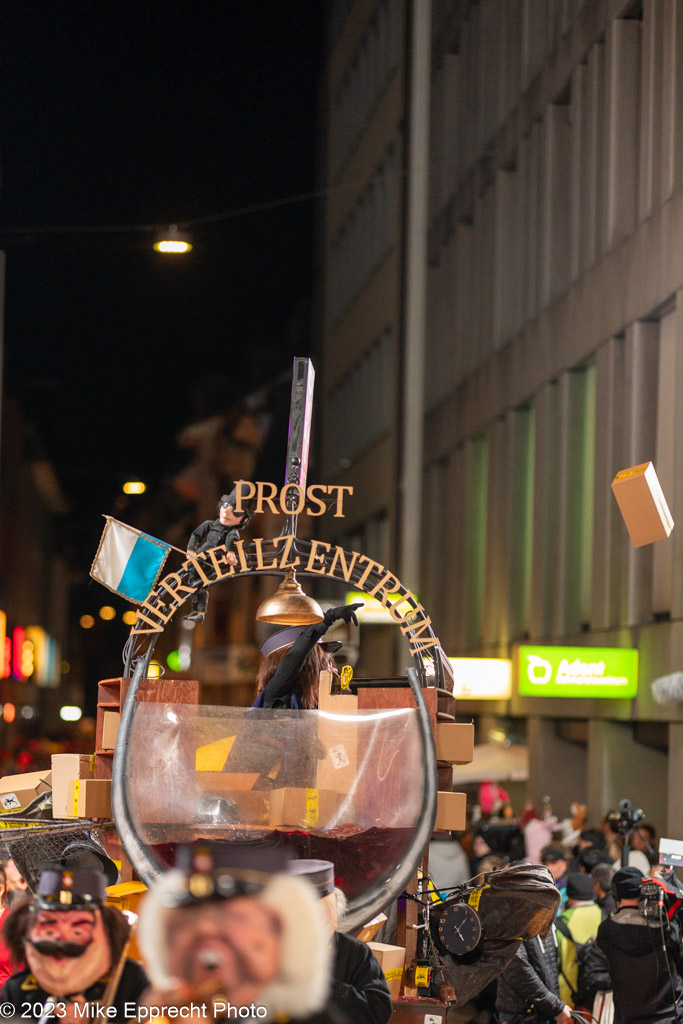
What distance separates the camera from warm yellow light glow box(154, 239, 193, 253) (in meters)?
15.0

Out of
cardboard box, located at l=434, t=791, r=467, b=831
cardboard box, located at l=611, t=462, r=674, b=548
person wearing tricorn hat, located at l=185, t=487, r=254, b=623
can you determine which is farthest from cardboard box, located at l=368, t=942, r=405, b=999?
cardboard box, located at l=611, t=462, r=674, b=548

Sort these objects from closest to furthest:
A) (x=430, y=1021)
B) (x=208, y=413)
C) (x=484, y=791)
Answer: (x=430, y=1021) < (x=484, y=791) < (x=208, y=413)

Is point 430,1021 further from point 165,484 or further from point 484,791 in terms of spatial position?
point 165,484

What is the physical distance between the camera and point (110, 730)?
21.9 feet

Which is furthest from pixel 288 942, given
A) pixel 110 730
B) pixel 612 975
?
pixel 612 975

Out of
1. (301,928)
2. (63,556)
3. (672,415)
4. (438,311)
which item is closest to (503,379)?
(438,311)

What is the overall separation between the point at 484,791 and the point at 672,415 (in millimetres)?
7893

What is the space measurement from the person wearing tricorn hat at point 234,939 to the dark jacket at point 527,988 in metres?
4.68

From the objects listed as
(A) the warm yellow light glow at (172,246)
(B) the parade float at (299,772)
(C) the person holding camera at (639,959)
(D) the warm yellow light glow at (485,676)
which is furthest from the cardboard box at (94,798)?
(D) the warm yellow light glow at (485,676)

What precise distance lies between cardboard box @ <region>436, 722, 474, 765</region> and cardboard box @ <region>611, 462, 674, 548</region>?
2.21m

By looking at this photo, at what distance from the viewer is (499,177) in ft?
86.0

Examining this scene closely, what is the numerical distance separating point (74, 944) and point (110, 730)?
275 centimetres

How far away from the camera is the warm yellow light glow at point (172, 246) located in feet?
49.1

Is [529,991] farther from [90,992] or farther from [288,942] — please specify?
[288,942]
